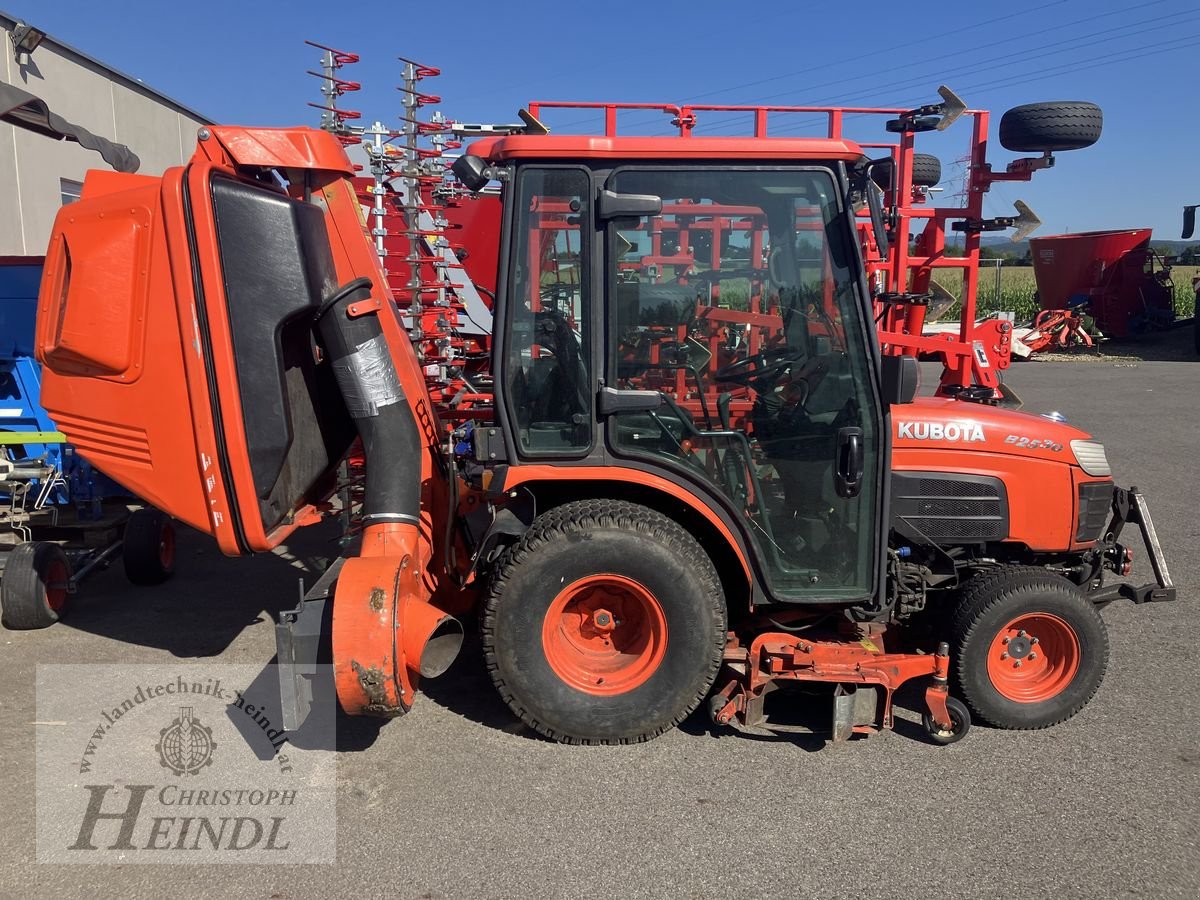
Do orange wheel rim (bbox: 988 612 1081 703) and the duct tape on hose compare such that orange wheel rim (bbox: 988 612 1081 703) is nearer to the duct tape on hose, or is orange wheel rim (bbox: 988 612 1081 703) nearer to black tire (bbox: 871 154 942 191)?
the duct tape on hose

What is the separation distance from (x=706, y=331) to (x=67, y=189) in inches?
414

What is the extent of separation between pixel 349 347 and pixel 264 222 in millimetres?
548

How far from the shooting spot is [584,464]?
130 inches

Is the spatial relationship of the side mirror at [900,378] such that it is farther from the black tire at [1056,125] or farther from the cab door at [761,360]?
the black tire at [1056,125]

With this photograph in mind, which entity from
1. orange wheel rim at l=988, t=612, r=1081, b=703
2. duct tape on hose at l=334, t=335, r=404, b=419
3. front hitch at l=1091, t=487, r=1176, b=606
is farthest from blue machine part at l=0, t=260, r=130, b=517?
front hitch at l=1091, t=487, r=1176, b=606

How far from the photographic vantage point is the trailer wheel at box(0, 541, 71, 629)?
4375 millimetres

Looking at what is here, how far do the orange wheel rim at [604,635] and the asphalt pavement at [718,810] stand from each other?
288mm

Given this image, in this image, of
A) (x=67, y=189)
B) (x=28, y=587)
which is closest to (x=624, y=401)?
(x=28, y=587)

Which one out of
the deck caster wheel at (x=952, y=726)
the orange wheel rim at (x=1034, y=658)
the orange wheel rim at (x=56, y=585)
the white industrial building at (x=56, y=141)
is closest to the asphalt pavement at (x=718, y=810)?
the deck caster wheel at (x=952, y=726)

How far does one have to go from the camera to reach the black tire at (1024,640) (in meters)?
3.46

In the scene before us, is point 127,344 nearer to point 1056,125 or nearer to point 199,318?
point 199,318

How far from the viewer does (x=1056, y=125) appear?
621 cm

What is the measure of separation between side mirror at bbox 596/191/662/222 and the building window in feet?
32.3

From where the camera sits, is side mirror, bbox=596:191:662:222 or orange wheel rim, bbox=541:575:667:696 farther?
orange wheel rim, bbox=541:575:667:696
